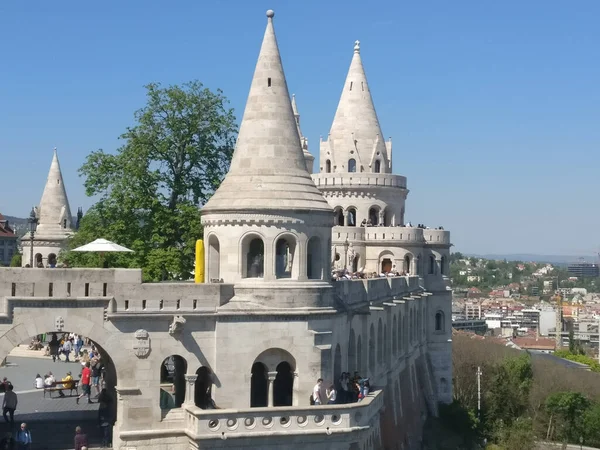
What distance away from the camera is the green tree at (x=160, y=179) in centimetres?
3716

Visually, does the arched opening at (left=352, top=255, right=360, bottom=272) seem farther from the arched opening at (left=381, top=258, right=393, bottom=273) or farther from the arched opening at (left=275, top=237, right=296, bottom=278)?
the arched opening at (left=275, top=237, right=296, bottom=278)

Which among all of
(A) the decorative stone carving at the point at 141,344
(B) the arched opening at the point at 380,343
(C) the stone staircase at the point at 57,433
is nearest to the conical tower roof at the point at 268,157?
(A) the decorative stone carving at the point at 141,344

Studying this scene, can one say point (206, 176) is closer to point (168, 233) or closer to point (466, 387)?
point (168, 233)

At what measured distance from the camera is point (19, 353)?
134ft

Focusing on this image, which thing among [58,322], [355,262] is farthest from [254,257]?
[355,262]

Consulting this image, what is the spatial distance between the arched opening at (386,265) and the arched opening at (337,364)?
71.4 ft

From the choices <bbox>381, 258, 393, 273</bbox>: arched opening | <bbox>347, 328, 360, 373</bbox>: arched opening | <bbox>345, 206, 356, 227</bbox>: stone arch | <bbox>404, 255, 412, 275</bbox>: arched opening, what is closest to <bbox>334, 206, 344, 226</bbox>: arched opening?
<bbox>345, 206, 356, 227</bbox>: stone arch

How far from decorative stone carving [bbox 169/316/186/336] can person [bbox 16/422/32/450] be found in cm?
414

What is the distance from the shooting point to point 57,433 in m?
26.2

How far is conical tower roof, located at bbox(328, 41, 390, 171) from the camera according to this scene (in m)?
51.5

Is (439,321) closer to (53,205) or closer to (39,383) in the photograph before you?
(53,205)

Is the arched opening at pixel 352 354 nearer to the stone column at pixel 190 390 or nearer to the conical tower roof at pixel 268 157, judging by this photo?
the conical tower roof at pixel 268 157

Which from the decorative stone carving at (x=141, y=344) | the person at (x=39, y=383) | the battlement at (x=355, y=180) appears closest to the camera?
the decorative stone carving at (x=141, y=344)

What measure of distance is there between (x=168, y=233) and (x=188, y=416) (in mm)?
14023
